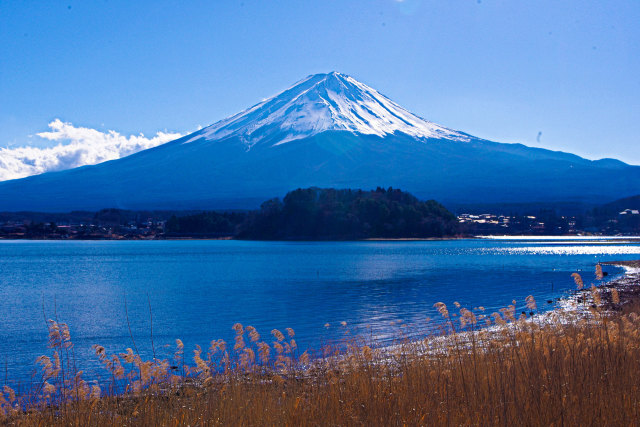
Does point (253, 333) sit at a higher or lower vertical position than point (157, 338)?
higher

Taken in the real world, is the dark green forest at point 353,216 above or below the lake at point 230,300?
above

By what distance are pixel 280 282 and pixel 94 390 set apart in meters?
31.4

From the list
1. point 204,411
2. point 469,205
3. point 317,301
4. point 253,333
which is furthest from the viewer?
point 469,205

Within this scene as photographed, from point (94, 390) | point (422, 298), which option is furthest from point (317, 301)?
point (94, 390)

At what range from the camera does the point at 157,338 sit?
18359mm

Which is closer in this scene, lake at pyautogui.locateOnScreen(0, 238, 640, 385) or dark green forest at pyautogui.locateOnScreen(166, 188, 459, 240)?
lake at pyautogui.locateOnScreen(0, 238, 640, 385)

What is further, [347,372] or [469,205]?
Answer: [469,205]

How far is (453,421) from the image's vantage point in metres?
5.29

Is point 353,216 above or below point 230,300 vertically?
above

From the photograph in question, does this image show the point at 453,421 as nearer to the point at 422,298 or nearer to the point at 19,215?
the point at 422,298

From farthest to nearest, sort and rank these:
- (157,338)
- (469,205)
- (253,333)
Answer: (469,205) < (157,338) < (253,333)

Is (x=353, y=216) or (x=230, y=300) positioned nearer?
(x=230, y=300)

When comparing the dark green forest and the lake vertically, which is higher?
the dark green forest

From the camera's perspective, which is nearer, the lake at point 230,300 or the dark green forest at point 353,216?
the lake at point 230,300
